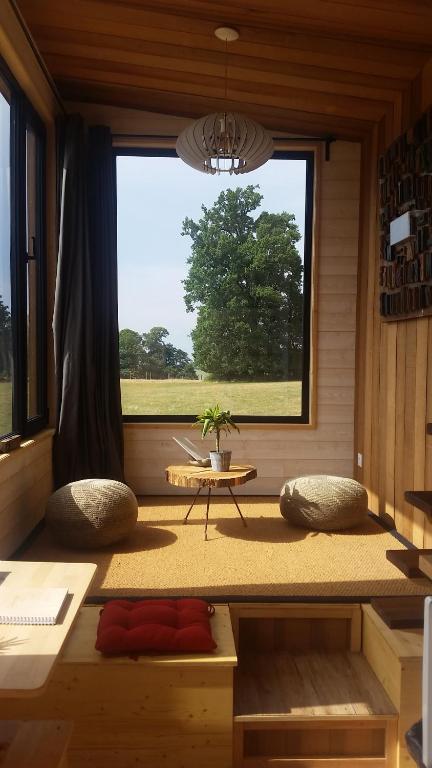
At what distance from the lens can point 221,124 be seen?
12.6 feet

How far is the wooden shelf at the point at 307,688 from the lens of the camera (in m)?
2.48

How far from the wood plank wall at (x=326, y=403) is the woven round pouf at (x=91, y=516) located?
138 cm

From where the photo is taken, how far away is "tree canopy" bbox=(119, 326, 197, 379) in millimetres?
5352

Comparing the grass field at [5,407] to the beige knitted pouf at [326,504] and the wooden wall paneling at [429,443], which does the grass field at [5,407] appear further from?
the wooden wall paneling at [429,443]

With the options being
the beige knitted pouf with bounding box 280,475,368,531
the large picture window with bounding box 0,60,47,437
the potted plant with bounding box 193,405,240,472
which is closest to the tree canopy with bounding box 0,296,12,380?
the large picture window with bounding box 0,60,47,437

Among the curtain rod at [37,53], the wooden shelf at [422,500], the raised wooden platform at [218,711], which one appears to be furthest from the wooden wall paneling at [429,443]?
the curtain rod at [37,53]

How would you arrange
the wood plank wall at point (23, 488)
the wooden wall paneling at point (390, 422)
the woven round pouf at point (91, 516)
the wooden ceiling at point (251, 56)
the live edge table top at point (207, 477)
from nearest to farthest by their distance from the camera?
the wooden ceiling at point (251, 56) → the wood plank wall at point (23, 488) → the woven round pouf at point (91, 516) → the live edge table top at point (207, 477) → the wooden wall paneling at point (390, 422)

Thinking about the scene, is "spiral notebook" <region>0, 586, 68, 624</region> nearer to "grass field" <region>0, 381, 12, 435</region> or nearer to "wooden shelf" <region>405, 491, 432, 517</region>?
"wooden shelf" <region>405, 491, 432, 517</region>

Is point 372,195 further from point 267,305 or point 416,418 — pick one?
point 416,418

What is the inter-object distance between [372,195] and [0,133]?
262 centimetres

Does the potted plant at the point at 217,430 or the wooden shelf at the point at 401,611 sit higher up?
the potted plant at the point at 217,430

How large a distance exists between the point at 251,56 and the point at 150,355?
2361mm

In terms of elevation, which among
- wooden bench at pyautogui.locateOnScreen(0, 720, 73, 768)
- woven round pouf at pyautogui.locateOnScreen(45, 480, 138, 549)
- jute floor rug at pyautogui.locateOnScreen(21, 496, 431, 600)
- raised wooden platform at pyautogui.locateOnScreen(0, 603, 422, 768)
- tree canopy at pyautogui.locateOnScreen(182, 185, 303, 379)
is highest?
tree canopy at pyautogui.locateOnScreen(182, 185, 303, 379)

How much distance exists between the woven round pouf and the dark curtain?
867 millimetres
